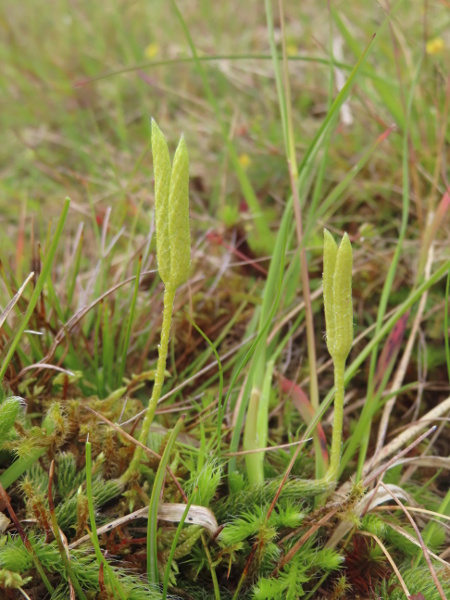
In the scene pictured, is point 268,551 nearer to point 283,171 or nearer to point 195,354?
point 195,354

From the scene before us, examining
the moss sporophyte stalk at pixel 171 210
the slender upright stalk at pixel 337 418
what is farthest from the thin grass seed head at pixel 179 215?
the slender upright stalk at pixel 337 418

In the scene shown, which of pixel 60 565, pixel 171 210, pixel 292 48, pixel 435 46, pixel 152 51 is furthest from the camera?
pixel 152 51

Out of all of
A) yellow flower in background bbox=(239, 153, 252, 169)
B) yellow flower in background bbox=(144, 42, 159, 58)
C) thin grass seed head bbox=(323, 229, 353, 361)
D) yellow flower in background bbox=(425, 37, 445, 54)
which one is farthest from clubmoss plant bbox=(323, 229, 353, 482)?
yellow flower in background bbox=(144, 42, 159, 58)

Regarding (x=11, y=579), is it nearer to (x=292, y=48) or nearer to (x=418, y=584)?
(x=418, y=584)

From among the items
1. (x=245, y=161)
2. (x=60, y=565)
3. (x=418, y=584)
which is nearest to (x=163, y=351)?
(x=60, y=565)

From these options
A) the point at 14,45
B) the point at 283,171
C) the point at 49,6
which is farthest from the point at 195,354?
the point at 49,6

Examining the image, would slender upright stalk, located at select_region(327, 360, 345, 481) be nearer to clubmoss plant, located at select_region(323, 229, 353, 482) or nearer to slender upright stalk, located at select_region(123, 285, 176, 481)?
clubmoss plant, located at select_region(323, 229, 353, 482)
